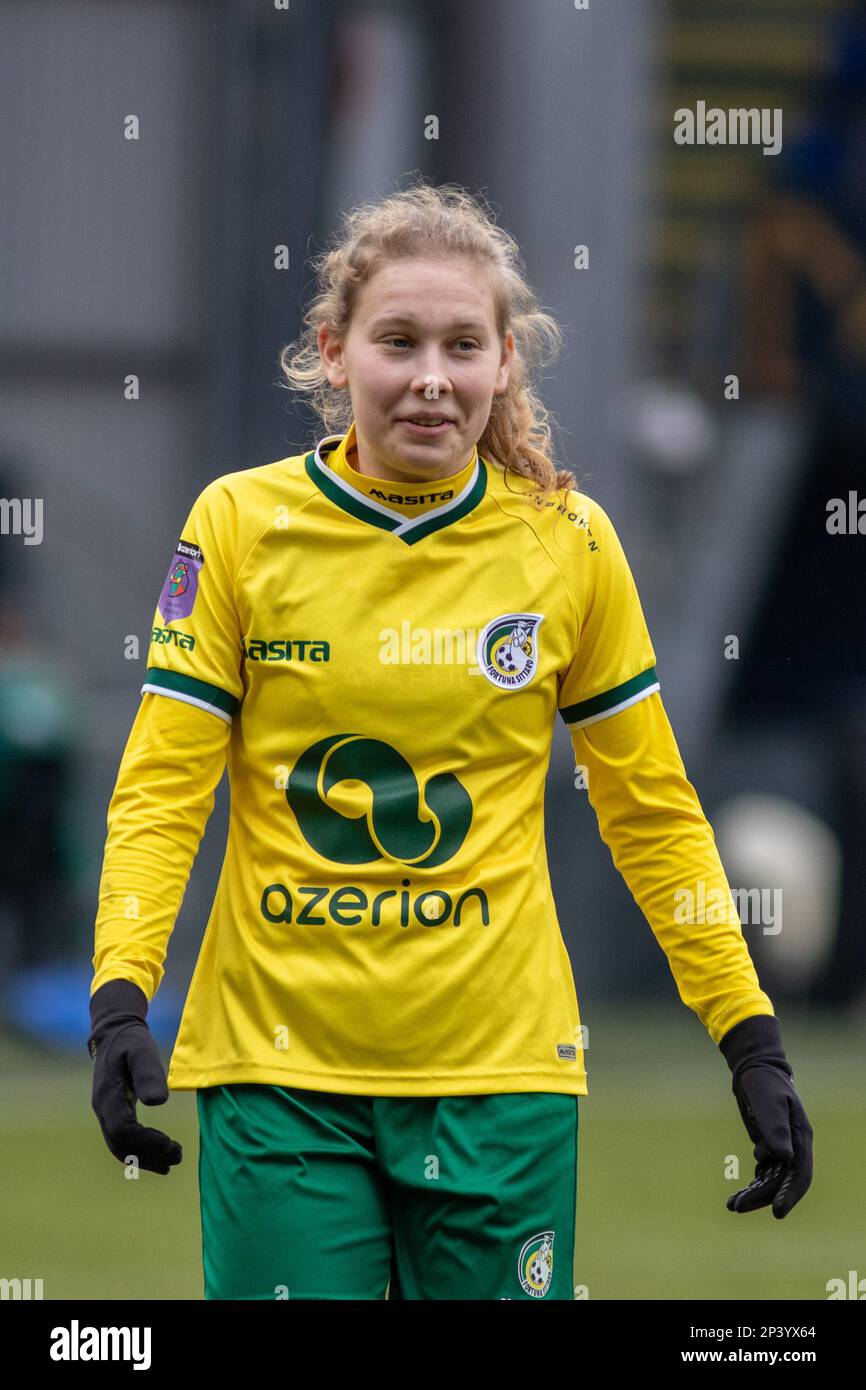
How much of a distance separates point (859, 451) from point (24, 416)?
5.09 metres

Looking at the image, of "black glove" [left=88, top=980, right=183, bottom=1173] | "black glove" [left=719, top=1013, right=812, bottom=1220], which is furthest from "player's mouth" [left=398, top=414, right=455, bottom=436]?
"black glove" [left=719, top=1013, right=812, bottom=1220]

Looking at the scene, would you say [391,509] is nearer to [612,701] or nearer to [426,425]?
[426,425]

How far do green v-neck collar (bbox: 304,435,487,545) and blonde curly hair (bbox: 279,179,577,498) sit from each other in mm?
141

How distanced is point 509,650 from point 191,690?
455 millimetres

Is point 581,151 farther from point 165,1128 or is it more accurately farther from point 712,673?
point 165,1128

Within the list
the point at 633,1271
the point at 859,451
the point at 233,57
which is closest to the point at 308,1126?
the point at 633,1271

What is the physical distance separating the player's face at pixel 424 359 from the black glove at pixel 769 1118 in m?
0.95

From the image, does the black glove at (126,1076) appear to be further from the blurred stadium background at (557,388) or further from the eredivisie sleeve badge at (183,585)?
the blurred stadium background at (557,388)

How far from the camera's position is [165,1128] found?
838 cm

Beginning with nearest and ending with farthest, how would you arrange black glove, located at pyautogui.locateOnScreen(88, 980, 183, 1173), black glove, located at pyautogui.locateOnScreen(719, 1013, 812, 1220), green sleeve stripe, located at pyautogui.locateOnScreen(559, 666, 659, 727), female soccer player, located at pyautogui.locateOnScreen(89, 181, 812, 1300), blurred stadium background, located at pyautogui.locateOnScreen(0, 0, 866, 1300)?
black glove, located at pyautogui.locateOnScreen(88, 980, 183, 1173)
female soccer player, located at pyautogui.locateOnScreen(89, 181, 812, 1300)
black glove, located at pyautogui.locateOnScreen(719, 1013, 812, 1220)
green sleeve stripe, located at pyautogui.locateOnScreen(559, 666, 659, 727)
blurred stadium background, located at pyautogui.locateOnScreen(0, 0, 866, 1300)

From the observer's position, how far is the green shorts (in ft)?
11.6

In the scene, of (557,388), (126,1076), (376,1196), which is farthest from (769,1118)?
(557,388)

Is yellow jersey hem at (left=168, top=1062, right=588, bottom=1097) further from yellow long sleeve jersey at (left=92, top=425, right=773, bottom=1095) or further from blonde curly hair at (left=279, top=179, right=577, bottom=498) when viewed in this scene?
blonde curly hair at (left=279, top=179, right=577, bottom=498)
